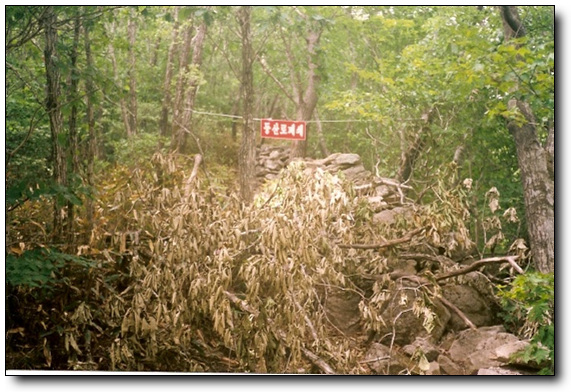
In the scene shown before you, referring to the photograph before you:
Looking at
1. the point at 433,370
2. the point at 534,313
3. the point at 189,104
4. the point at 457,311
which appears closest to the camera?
the point at 534,313

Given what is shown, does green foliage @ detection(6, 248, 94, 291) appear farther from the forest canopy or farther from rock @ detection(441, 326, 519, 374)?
rock @ detection(441, 326, 519, 374)

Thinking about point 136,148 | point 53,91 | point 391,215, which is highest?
point 53,91

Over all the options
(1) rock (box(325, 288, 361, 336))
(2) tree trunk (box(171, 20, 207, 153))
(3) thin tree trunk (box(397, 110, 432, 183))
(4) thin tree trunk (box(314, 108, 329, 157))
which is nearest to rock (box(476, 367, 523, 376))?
(1) rock (box(325, 288, 361, 336))

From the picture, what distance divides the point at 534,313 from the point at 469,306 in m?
0.34

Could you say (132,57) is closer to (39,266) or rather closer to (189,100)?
(189,100)

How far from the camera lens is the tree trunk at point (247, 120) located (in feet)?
11.3

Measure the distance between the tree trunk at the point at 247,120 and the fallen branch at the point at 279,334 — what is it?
572mm

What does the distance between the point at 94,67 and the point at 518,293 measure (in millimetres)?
2651

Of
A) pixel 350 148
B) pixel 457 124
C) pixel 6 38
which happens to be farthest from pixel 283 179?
pixel 6 38

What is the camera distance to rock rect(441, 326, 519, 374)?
3250 mm

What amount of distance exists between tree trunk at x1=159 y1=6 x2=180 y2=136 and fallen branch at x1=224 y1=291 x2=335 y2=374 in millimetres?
1016

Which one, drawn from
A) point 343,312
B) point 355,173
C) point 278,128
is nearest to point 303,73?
point 278,128

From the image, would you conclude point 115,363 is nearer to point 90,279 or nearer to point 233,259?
point 90,279

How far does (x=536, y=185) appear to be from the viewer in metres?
3.35
